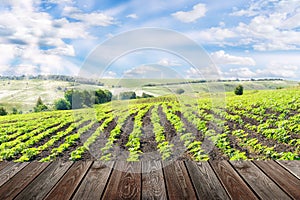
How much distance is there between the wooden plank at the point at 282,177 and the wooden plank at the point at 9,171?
147cm

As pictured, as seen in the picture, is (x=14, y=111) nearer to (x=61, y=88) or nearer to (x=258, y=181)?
(x=61, y=88)

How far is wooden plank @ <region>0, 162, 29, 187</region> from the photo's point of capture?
5.63ft

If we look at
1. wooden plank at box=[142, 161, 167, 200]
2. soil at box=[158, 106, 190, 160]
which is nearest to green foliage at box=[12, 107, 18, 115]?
soil at box=[158, 106, 190, 160]

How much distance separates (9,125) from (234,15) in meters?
3.80

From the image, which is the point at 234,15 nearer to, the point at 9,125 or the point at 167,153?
the point at 167,153

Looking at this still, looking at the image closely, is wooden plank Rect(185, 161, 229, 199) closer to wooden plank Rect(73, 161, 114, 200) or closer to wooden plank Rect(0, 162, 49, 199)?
wooden plank Rect(73, 161, 114, 200)

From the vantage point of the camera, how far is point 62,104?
4.63 metres

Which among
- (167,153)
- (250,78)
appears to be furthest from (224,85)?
(167,153)

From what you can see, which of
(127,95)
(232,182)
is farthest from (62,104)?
(232,182)

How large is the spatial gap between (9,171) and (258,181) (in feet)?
4.71

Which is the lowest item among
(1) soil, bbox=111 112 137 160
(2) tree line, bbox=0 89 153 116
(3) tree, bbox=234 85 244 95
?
(1) soil, bbox=111 112 137 160

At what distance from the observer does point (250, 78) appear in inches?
161

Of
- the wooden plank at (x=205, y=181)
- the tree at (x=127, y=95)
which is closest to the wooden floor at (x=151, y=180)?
the wooden plank at (x=205, y=181)

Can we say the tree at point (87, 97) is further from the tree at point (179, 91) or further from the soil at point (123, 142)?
the tree at point (179, 91)
